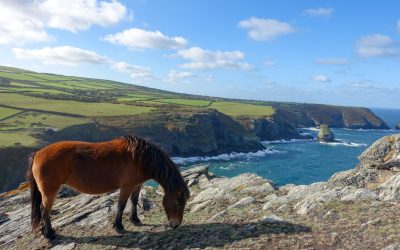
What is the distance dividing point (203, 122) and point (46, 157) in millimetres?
116616

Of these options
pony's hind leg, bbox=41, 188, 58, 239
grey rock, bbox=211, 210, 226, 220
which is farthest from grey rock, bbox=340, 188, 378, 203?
pony's hind leg, bbox=41, 188, 58, 239

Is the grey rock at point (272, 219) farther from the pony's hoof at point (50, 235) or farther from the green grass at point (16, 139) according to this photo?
the green grass at point (16, 139)

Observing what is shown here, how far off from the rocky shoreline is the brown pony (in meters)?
1.05

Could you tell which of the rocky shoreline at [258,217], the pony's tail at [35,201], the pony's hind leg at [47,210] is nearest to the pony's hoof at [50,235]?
the pony's hind leg at [47,210]

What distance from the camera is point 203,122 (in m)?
127

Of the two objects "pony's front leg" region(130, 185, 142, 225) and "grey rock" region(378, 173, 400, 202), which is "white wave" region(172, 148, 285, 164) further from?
"grey rock" region(378, 173, 400, 202)

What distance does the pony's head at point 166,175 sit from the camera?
10.4 meters

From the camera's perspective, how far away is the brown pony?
418 inches

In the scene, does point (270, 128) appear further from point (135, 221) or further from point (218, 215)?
point (135, 221)

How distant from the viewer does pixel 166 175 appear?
412 inches

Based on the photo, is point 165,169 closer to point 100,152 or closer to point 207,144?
point 100,152

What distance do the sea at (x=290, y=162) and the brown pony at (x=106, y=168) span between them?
59872mm

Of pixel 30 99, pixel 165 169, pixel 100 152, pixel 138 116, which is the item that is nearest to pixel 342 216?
pixel 165 169

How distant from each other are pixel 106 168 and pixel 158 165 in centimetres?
166
